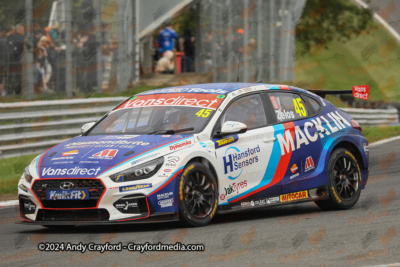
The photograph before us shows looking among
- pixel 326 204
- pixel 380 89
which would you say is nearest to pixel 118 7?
pixel 326 204

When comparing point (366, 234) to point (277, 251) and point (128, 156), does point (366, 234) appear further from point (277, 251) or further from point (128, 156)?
point (128, 156)

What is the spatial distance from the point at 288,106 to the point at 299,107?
20cm

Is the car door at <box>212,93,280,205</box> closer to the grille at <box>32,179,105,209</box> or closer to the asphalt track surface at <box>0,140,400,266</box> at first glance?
the asphalt track surface at <box>0,140,400,266</box>

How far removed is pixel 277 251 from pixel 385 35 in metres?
43.2

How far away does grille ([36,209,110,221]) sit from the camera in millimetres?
7824

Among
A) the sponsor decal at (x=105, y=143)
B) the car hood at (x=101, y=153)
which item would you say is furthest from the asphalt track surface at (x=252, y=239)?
the sponsor decal at (x=105, y=143)

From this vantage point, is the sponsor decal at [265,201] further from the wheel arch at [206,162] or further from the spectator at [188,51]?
the spectator at [188,51]

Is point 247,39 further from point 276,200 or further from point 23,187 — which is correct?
point 23,187

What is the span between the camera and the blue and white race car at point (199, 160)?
25.6 feet

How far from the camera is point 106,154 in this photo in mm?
8016

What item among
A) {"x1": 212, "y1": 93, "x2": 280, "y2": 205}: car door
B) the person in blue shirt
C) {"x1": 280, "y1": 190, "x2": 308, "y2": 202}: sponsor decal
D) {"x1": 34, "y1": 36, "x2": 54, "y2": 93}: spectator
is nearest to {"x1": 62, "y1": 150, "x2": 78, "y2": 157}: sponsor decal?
{"x1": 212, "y1": 93, "x2": 280, "y2": 205}: car door

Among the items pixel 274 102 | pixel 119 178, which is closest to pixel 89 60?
pixel 274 102

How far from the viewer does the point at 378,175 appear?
531 inches

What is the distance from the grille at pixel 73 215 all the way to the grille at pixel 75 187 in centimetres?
6
